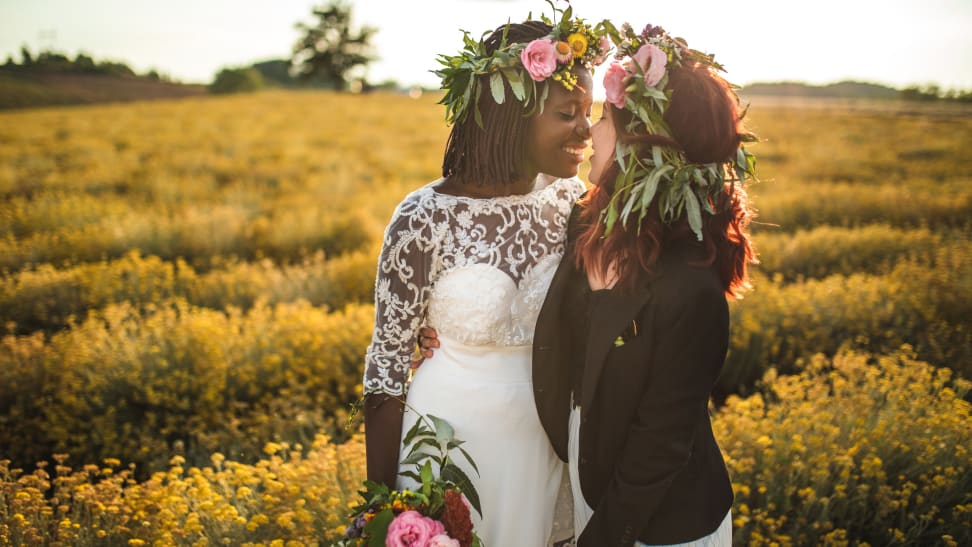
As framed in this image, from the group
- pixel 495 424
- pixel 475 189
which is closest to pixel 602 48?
pixel 475 189

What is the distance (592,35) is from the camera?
2.25 meters

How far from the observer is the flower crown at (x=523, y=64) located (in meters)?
2.12

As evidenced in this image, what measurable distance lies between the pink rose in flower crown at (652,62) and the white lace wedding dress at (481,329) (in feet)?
2.27

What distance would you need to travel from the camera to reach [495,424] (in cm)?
225

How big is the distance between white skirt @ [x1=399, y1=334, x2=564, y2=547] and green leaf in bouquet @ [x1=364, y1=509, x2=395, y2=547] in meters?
0.35

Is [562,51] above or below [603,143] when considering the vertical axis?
above

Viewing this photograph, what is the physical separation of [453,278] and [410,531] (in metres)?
0.79

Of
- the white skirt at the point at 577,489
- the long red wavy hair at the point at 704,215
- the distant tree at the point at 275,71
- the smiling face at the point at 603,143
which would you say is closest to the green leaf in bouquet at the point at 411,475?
the white skirt at the point at 577,489

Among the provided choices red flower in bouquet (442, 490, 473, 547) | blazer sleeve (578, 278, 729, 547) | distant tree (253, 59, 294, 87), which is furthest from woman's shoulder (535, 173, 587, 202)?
distant tree (253, 59, 294, 87)

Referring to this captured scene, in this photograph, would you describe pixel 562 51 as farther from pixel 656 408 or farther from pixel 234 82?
pixel 234 82

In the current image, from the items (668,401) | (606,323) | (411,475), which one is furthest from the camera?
(411,475)

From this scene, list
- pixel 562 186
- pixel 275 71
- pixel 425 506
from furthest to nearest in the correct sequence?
pixel 275 71 < pixel 562 186 < pixel 425 506

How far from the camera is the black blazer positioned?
1.70 meters

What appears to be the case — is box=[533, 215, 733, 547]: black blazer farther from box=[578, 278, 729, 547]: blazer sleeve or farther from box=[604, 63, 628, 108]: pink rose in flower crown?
box=[604, 63, 628, 108]: pink rose in flower crown
